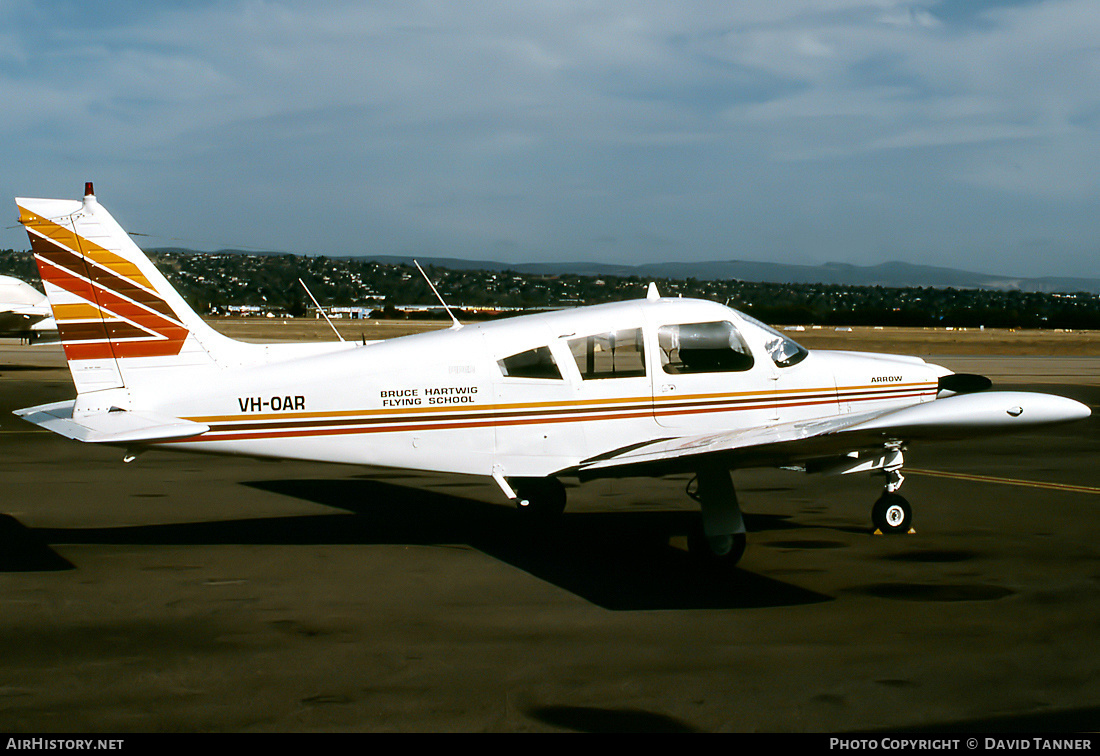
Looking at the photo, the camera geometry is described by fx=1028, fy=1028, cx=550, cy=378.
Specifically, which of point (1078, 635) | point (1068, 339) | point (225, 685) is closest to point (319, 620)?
point (225, 685)

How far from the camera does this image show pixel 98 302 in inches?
367

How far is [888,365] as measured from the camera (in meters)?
10.3

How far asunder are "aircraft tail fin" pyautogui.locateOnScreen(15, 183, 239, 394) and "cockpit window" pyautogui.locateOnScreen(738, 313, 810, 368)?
512cm

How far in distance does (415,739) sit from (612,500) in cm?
736

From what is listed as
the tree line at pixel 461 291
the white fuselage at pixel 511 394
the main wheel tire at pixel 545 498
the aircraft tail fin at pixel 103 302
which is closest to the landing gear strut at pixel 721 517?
the white fuselage at pixel 511 394

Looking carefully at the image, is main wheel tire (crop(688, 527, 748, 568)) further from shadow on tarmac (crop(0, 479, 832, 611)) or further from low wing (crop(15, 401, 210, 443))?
low wing (crop(15, 401, 210, 443))

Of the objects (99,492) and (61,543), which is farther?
(99,492)

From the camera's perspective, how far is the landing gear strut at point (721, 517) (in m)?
8.70

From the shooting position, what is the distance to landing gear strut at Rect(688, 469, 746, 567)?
342 inches

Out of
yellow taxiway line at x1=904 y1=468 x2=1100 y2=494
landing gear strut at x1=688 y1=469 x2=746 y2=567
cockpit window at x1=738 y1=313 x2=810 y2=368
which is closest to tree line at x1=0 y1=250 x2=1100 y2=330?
cockpit window at x1=738 y1=313 x2=810 y2=368

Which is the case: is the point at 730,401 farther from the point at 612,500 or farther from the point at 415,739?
the point at 415,739

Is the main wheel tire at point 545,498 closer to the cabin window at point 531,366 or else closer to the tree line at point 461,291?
the cabin window at point 531,366

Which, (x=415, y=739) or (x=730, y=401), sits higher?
(x=730, y=401)

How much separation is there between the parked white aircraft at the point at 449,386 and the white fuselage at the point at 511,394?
0.5 inches
